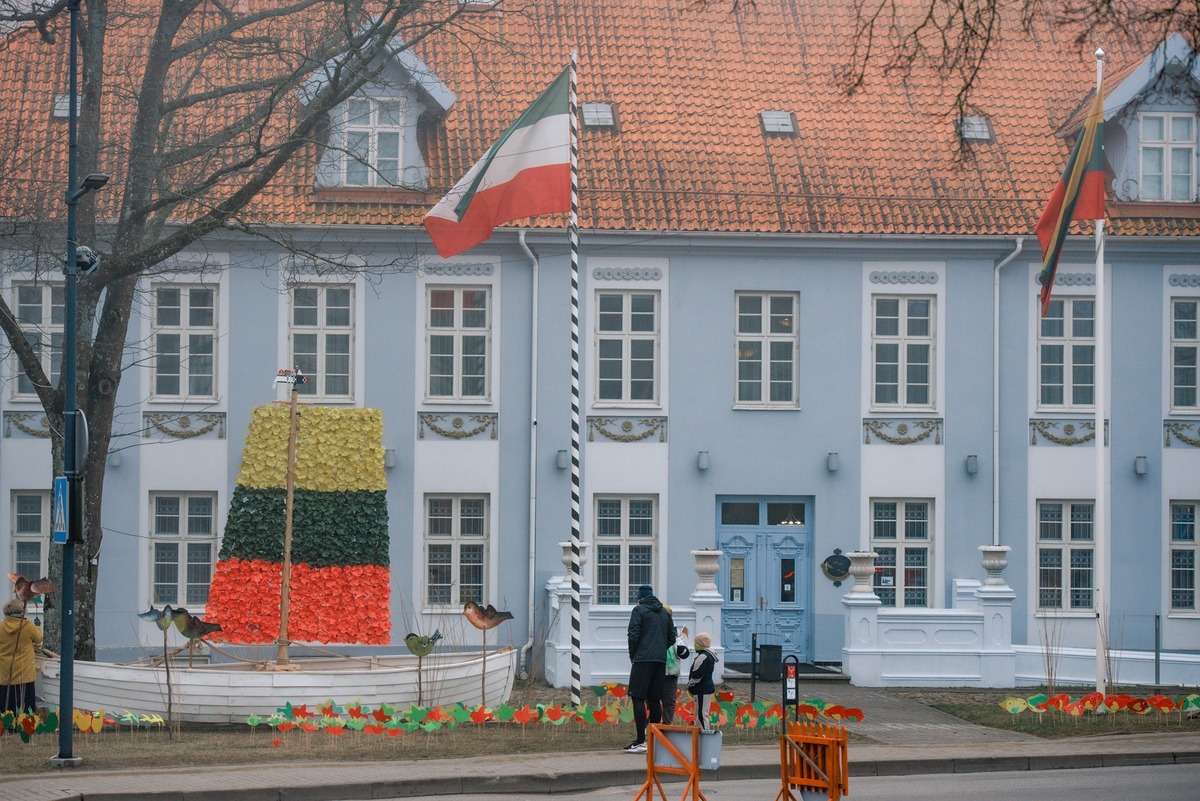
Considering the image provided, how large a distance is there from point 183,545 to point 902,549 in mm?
11638

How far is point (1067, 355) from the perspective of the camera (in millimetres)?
25656

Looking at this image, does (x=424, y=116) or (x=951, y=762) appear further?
(x=424, y=116)

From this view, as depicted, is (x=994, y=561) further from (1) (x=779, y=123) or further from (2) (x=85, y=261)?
(2) (x=85, y=261)

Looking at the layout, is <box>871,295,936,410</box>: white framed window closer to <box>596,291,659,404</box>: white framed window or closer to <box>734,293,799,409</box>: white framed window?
<box>734,293,799,409</box>: white framed window

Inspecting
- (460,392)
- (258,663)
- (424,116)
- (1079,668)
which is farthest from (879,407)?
(258,663)

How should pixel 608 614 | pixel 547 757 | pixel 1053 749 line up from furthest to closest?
1. pixel 608 614
2. pixel 1053 749
3. pixel 547 757

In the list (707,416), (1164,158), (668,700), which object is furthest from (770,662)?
(1164,158)

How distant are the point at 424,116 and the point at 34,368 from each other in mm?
8788

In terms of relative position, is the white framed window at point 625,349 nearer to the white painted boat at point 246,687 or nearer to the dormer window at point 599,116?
the dormer window at point 599,116

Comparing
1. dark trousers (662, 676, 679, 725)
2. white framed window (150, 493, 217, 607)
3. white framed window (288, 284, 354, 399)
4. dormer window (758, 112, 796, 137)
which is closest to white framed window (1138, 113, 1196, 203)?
dormer window (758, 112, 796, 137)

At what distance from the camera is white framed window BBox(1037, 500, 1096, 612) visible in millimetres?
25391

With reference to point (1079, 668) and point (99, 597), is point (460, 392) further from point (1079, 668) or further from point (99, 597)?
point (1079, 668)

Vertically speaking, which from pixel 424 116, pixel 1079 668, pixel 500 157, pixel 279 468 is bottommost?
pixel 1079 668

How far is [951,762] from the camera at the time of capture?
15.7 metres
